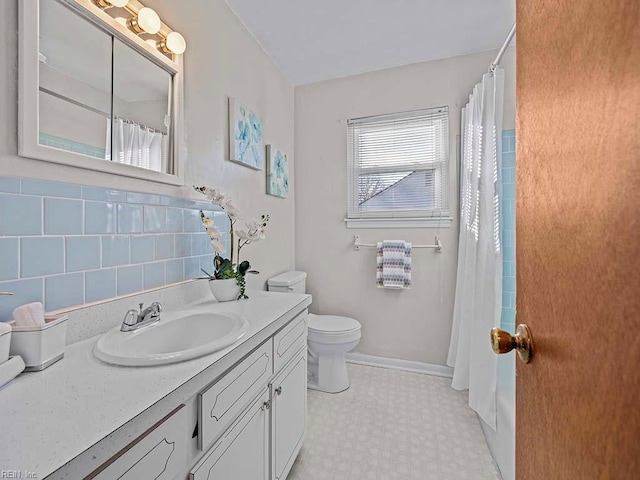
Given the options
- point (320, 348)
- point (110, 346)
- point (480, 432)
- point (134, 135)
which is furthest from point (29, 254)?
point (480, 432)

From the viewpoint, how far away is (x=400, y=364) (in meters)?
2.38

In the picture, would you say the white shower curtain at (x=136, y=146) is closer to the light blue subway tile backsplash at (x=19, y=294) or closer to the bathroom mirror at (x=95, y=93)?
the bathroom mirror at (x=95, y=93)

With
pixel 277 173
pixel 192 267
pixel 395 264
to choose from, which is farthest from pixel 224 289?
pixel 395 264

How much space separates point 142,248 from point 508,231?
196cm

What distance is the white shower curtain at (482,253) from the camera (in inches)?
64.2

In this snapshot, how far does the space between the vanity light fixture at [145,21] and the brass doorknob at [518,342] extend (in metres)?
1.53

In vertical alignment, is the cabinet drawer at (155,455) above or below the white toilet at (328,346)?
above

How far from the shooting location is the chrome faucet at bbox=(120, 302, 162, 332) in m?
0.91

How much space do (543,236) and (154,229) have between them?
1257mm

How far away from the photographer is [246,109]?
1.83 meters

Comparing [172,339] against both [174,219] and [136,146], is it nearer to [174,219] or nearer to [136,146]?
[174,219]

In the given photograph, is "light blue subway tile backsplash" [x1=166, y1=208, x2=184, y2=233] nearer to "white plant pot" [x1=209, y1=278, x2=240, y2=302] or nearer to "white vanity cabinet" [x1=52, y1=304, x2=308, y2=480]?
"white plant pot" [x1=209, y1=278, x2=240, y2=302]

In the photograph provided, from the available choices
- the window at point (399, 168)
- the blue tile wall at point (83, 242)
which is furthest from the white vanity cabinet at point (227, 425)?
the window at point (399, 168)

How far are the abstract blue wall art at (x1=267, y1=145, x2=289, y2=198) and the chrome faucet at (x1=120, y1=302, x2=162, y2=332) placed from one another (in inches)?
51.4
